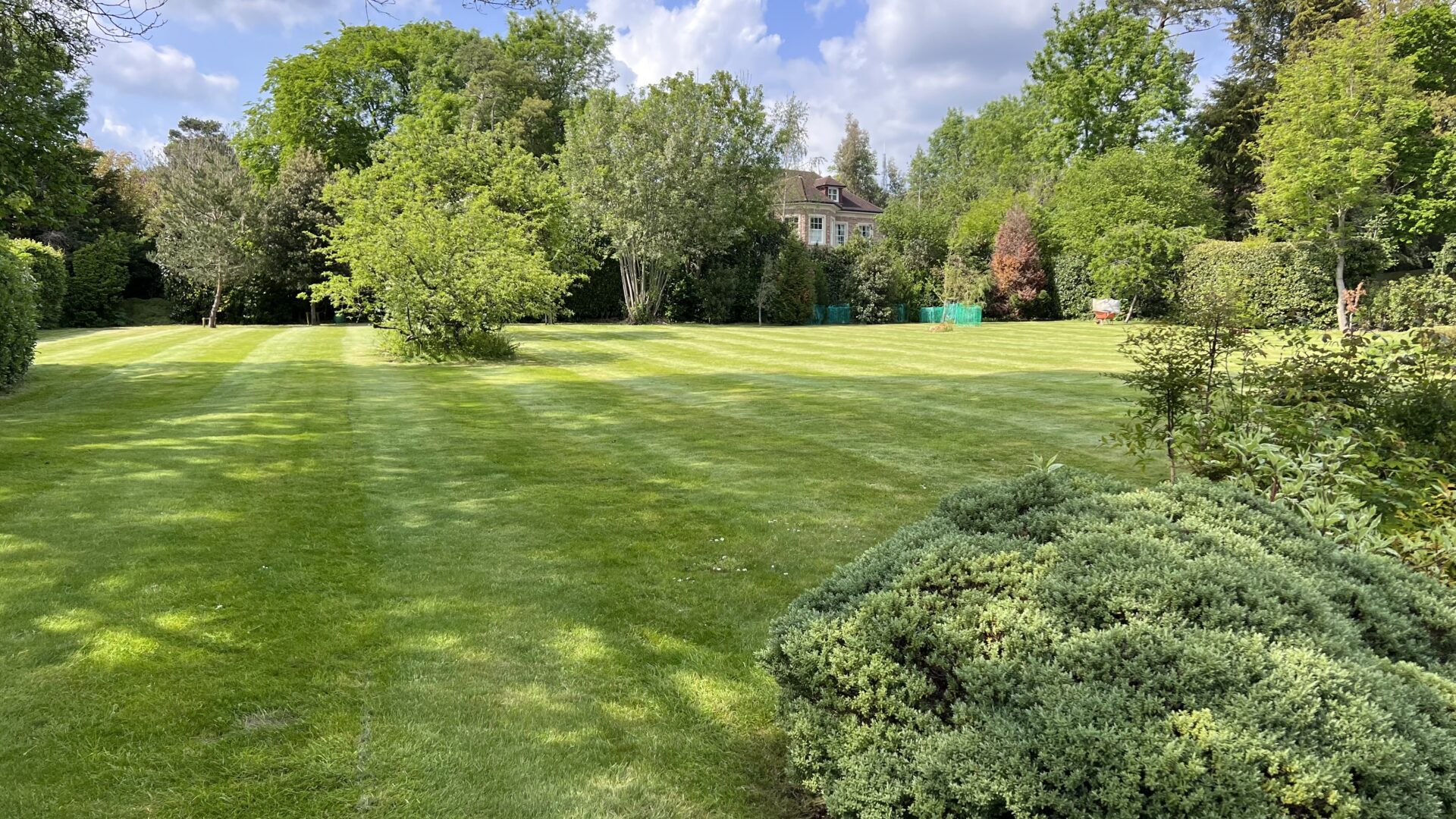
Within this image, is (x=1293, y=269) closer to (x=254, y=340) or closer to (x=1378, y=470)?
(x=1378, y=470)

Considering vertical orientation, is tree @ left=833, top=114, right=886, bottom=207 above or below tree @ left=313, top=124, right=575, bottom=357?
above

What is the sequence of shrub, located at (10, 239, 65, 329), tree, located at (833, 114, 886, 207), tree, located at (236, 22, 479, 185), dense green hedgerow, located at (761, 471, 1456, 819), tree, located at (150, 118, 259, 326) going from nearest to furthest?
1. dense green hedgerow, located at (761, 471, 1456, 819)
2. shrub, located at (10, 239, 65, 329)
3. tree, located at (150, 118, 259, 326)
4. tree, located at (236, 22, 479, 185)
5. tree, located at (833, 114, 886, 207)

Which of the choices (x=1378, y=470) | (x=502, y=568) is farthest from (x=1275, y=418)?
(x=502, y=568)

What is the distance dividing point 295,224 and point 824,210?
40365 millimetres

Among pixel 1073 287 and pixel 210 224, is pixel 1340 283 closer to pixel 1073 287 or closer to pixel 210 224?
pixel 1073 287

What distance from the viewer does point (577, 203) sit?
31.8m

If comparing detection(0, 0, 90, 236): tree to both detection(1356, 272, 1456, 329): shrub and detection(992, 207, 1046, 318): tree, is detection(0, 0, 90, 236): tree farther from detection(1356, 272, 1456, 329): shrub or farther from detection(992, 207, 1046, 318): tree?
detection(992, 207, 1046, 318): tree

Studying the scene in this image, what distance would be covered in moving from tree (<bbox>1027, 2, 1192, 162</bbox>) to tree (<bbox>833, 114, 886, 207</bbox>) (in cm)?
4070

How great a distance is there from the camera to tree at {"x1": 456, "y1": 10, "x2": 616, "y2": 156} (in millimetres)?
39625

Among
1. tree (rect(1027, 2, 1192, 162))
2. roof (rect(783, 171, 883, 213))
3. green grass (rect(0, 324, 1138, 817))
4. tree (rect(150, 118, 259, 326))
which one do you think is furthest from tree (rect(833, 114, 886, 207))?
green grass (rect(0, 324, 1138, 817))

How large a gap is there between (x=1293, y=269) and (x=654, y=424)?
29592mm

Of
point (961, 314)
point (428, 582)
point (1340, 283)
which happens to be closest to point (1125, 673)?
point (428, 582)

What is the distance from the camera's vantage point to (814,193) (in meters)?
60.8

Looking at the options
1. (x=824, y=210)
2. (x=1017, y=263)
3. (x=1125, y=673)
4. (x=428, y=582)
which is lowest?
(x=428, y=582)
